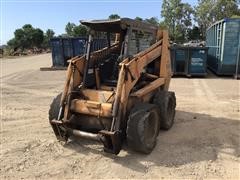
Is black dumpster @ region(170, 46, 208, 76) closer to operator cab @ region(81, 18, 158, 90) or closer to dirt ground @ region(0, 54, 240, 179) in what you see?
dirt ground @ region(0, 54, 240, 179)

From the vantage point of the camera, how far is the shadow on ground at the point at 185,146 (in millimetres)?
5046

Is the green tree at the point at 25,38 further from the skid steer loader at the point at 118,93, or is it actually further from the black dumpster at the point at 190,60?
the skid steer loader at the point at 118,93

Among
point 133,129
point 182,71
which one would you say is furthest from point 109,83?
point 182,71

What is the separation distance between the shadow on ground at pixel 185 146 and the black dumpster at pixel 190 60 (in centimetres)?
779

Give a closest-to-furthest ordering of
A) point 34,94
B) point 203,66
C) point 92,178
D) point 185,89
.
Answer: point 92,178
point 34,94
point 185,89
point 203,66

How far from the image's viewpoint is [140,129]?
5.00 metres

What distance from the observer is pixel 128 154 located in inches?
208

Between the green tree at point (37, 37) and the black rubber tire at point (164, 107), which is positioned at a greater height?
the green tree at point (37, 37)

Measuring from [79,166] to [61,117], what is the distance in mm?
1058

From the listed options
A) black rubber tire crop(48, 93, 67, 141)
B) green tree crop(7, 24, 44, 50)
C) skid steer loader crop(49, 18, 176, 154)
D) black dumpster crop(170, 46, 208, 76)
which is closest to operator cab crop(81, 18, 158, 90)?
skid steer loader crop(49, 18, 176, 154)

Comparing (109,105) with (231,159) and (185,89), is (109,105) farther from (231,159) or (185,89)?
(185,89)

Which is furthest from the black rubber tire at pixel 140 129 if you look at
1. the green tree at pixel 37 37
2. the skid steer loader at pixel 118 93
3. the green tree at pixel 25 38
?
the green tree at pixel 37 37

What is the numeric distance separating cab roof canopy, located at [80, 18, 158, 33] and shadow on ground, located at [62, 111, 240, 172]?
2.10 m

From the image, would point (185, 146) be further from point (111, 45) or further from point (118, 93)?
point (111, 45)
